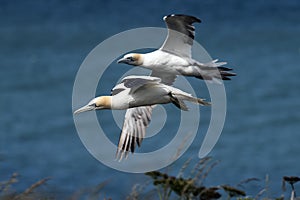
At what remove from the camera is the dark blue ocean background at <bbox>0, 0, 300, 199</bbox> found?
1117 inches

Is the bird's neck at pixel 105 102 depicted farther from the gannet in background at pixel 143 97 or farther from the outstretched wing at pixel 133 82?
the outstretched wing at pixel 133 82

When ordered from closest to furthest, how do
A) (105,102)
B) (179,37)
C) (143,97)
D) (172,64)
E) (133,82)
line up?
(133,82), (143,97), (105,102), (172,64), (179,37)

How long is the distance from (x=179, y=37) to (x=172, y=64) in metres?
0.42

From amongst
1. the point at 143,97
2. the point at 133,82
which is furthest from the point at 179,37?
the point at 133,82

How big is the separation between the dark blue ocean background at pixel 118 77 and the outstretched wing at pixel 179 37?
19.2 feet

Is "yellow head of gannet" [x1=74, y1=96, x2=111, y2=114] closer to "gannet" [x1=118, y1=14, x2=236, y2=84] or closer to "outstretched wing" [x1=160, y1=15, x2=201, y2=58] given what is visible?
"gannet" [x1=118, y1=14, x2=236, y2=84]

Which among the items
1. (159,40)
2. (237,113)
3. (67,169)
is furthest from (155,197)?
(237,113)

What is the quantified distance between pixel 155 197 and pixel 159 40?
75.5 feet

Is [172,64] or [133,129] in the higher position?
[172,64]

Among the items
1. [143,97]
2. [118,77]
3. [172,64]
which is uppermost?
[118,77]

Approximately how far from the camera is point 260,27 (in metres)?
49.4

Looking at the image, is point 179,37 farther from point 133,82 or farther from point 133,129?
point 133,82

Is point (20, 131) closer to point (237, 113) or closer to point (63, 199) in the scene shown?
point (237, 113)

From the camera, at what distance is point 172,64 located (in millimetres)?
12008
